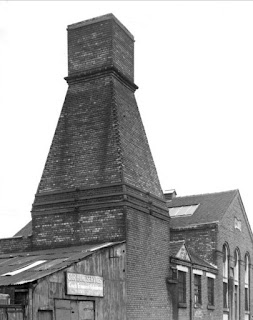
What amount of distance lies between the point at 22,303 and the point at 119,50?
A: 41.8 feet

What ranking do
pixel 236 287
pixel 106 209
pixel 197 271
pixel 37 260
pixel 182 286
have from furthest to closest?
pixel 236 287
pixel 197 271
pixel 182 286
pixel 106 209
pixel 37 260

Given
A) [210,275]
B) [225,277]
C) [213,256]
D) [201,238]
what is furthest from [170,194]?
[210,275]

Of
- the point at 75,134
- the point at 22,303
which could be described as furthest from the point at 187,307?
the point at 22,303

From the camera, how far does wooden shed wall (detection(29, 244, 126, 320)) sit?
55.4ft

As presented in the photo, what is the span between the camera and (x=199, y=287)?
27.5 meters

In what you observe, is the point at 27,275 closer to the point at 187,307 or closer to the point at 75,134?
the point at 75,134

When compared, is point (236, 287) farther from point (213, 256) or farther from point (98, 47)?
point (98, 47)

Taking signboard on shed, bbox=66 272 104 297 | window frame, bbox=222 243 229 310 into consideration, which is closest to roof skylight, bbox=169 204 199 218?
window frame, bbox=222 243 229 310

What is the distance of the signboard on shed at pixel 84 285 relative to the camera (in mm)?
17984

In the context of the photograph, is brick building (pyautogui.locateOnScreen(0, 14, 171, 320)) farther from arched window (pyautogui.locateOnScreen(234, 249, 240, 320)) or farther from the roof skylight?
arched window (pyautogui.locateOnScreen(234, 249, 240, 320))

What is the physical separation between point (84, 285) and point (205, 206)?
1685 centimetres

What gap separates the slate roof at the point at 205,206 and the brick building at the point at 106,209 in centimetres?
509

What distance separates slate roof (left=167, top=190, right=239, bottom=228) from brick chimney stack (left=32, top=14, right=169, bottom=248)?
320 inches

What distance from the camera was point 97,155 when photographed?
Result: 77.0 ft
